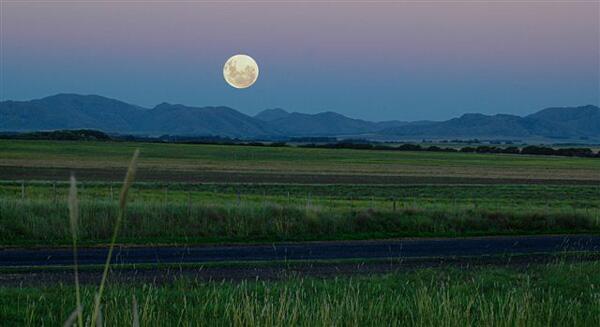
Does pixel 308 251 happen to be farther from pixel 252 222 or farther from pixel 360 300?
pixel 360 300

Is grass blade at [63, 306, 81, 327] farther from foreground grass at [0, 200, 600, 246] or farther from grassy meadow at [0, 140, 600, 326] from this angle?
foreground grass at [0, 200, 600, 246]

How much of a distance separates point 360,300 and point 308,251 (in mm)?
9930

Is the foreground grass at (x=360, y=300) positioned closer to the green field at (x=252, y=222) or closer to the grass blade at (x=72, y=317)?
the grass blade at (x=72, y=317)

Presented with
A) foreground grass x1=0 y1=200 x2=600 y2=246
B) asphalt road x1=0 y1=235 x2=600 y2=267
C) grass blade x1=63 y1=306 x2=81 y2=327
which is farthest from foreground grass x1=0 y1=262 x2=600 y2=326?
foreground grass x1=0 y1=200 x2=600 y2=246

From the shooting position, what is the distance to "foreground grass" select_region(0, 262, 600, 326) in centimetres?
794

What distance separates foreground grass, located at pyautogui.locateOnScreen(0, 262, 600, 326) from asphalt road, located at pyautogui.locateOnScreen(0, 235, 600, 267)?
13.1 ft

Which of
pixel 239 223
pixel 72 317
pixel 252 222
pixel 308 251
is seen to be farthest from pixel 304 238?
pixel 72 317

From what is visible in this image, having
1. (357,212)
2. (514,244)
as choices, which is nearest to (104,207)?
(357,212)

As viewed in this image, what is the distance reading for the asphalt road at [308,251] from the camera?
739 inches

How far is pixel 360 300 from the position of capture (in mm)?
11086

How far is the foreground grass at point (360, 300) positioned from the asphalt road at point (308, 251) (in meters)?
4.00

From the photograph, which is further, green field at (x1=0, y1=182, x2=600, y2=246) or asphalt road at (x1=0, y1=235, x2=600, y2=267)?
green field at (x1=0, y1=182, x2=600, y2=246)

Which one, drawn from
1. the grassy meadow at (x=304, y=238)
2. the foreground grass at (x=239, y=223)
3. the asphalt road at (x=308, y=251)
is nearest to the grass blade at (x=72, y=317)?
the grassy meadow at (x=304, y=238)

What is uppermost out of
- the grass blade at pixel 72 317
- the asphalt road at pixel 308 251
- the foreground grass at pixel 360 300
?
the grass blade at pixel 72 317
